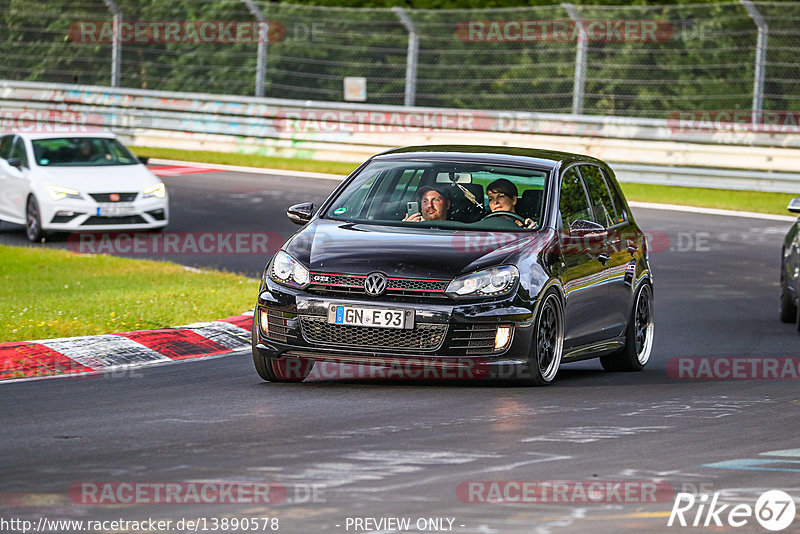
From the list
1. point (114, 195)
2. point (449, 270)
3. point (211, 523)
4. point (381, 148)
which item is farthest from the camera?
point (381, 148)

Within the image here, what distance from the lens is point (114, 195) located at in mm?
Answer: 19781

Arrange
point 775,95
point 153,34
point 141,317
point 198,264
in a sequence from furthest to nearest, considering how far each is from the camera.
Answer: point 153,34 < point 775,95 < point 198,264 < point 141,317

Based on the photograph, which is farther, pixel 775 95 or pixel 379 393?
pixel 775 95

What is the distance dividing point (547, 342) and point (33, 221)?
37.7 ft

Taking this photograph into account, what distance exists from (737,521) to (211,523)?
2095mm

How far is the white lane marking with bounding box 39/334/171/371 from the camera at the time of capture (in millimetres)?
10883

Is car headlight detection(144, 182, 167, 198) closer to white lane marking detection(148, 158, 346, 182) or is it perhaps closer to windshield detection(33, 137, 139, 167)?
windshield detection(33, 137, 139, 167)

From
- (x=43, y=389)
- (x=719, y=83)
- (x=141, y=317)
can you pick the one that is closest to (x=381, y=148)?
(x=719, y=83)

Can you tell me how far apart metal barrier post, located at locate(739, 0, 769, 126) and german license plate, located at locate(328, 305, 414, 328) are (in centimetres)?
1691

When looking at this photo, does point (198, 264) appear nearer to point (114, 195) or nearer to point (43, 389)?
point (114, 195)

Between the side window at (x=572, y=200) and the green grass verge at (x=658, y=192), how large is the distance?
12983 mm

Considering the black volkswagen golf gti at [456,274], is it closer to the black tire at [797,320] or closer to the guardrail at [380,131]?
the black tire at [797,320]

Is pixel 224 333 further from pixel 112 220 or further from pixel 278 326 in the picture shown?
pixel 112 220

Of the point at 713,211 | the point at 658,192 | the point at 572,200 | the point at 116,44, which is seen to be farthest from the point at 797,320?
the point at 116,44
